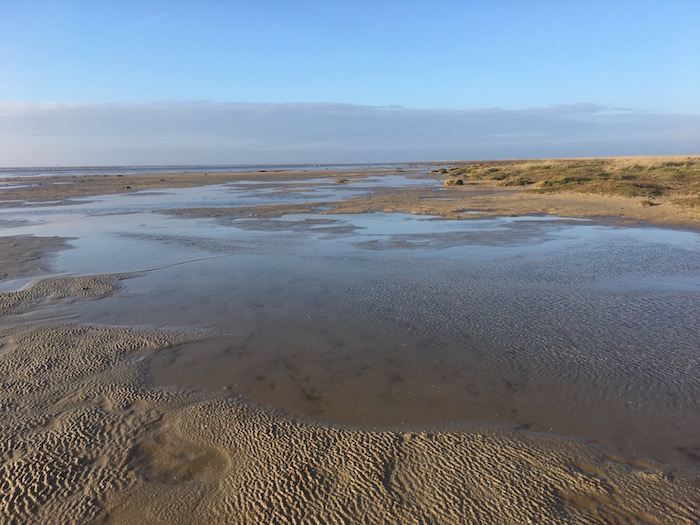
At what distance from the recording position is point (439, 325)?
7.42 metres

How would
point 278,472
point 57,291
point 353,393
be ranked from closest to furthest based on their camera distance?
point 278,472, point 353,393, point 57,291

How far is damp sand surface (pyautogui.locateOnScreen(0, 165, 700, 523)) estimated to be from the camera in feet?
12.1

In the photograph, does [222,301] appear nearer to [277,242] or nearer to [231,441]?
[231,441]

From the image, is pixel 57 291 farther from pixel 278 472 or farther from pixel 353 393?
pixel 278 472

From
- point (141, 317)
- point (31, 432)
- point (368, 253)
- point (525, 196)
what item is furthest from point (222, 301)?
point (525, 196)

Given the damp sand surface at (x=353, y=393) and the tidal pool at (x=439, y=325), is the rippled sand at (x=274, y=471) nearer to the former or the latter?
the damp sand surface at (x=353, y=393)

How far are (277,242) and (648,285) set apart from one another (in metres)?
10.3

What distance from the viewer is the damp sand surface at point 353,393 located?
3695 mm

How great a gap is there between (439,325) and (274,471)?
13.4 ft

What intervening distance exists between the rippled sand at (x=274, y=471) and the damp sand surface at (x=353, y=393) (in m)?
0.02

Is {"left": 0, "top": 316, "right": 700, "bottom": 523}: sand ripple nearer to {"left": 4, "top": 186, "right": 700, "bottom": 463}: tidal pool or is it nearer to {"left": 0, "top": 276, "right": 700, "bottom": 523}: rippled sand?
{"left": 0, "top": 276, "right": 700, "bottom": 523}: rippled sand

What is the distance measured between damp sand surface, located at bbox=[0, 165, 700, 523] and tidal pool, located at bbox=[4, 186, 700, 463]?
4 cm

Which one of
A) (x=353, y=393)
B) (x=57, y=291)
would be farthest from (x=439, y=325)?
(x=57, y=291)

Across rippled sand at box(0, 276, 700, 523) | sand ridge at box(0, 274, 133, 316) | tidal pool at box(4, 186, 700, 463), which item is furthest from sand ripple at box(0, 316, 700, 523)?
sand ridge at box(0, 274, 133, 316)
